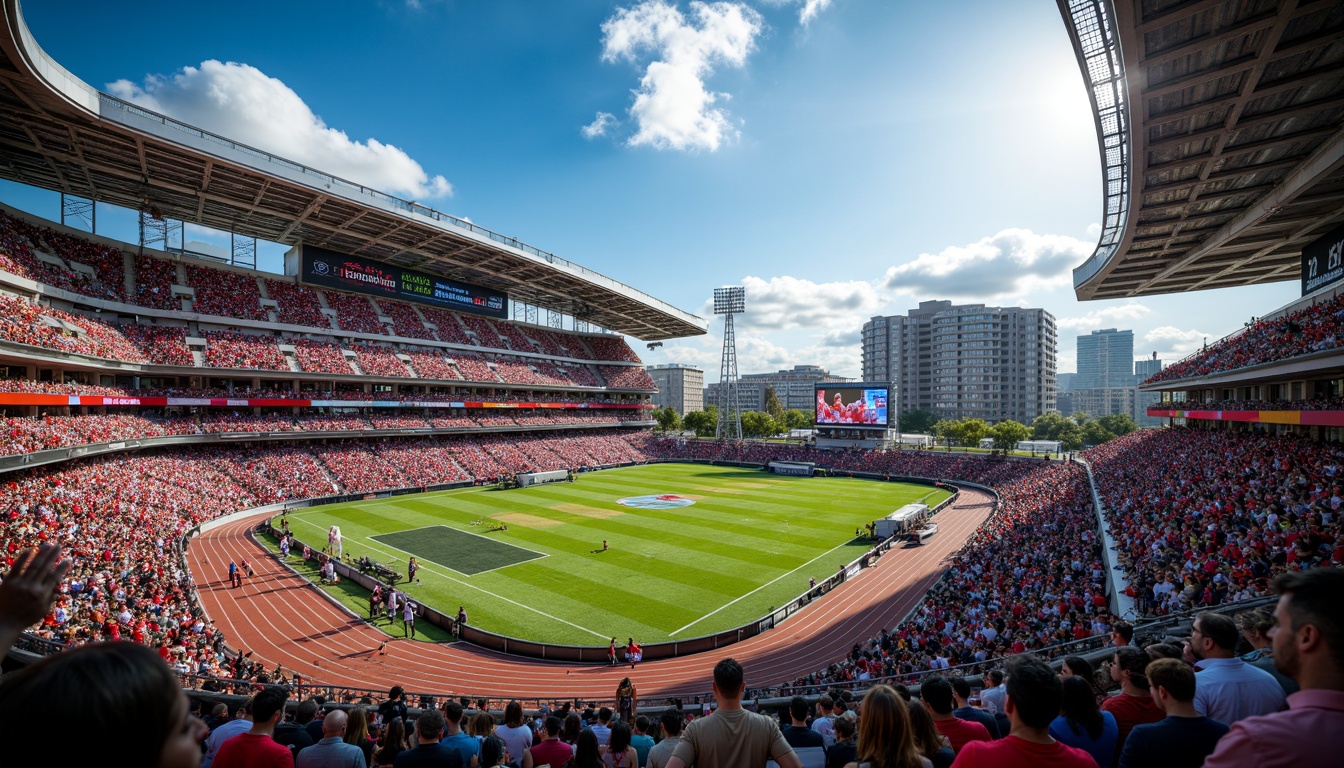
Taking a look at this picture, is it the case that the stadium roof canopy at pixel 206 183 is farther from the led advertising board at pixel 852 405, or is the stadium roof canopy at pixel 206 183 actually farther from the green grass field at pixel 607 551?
the led advertising board at pixel 852 405

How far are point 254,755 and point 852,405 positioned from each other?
6843 centimetres

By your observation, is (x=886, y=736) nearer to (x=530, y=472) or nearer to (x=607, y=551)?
(x=607, y=551)

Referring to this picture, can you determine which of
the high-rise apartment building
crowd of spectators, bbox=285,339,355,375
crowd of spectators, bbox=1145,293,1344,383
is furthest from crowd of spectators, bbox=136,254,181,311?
the high-rise apartment building

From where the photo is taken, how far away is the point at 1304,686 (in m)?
2.35

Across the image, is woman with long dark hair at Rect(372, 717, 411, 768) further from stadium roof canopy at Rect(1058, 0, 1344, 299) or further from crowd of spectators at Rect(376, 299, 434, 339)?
crowd of spectators at Rect(376, 299, 434, 339)

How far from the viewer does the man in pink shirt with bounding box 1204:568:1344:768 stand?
2.15 metres

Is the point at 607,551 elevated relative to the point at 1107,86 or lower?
lower

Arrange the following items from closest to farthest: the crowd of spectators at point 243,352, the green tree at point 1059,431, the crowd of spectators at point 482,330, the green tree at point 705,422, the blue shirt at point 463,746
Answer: the blue shirt at point 463,746 → the crowd of spectators at point 243,352 → the crowd of spectators at point 482,330 → the green tree at point 1059,431 → the green tree at point 705,422

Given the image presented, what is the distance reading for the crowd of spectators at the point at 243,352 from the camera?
42562 millimetres

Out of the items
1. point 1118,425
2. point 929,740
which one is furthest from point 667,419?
point 929,740

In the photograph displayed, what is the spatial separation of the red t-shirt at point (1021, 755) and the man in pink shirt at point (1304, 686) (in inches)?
32.3

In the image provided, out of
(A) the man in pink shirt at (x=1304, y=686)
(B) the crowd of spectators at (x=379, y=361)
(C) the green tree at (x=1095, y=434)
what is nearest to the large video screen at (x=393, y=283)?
(B) the crowd of spectators at (x=379, y=361)

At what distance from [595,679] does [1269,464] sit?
80.4 feet

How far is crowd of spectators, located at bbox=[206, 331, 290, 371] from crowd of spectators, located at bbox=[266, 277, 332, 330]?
3.30 m
